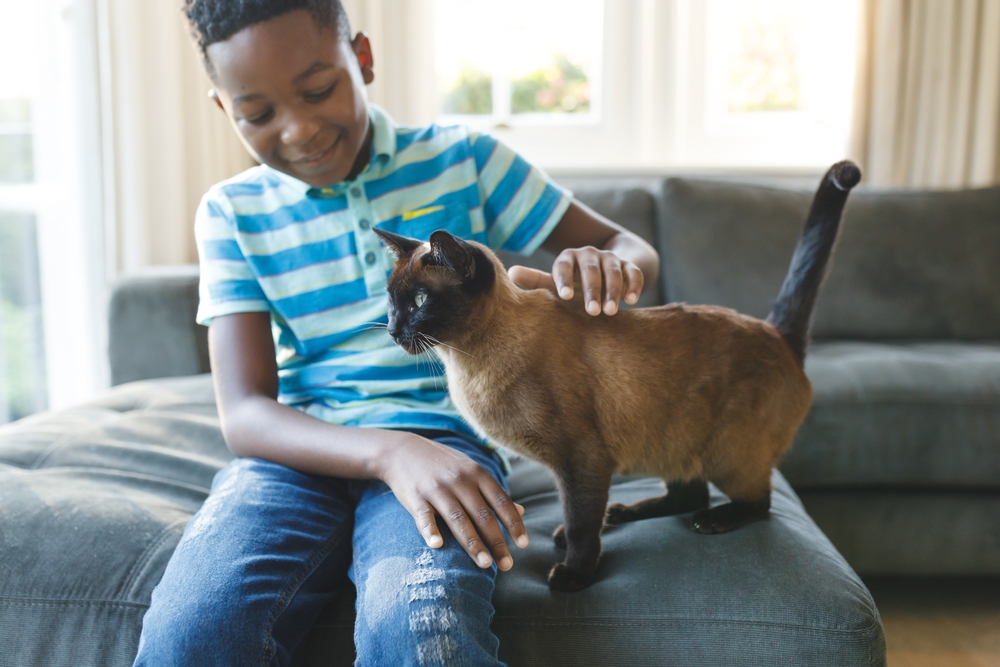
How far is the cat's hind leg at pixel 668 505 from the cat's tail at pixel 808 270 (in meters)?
0.24

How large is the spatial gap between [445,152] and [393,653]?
2.57 feet

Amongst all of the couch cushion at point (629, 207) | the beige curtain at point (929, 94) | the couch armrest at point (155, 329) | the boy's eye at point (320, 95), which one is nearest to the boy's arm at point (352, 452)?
the boy's eye at point (320, 95)

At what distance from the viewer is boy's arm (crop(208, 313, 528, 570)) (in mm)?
822

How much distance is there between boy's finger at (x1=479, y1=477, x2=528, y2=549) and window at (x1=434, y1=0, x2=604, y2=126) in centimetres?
222

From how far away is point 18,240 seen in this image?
6.83 feet

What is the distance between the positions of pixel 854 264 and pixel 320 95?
66.5 inches

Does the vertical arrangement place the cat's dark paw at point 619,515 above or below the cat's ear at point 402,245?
below

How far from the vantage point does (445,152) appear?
3.95ft

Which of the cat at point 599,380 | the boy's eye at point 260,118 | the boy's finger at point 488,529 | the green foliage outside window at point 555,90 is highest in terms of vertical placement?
the green foliage outside window at point 555,90

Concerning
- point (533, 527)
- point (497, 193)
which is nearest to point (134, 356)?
point (497, 193)

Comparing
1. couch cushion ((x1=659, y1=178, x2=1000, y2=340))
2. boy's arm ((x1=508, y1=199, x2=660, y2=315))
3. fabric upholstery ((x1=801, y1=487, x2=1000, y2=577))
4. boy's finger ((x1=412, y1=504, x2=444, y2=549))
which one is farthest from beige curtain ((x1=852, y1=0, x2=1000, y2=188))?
boy's finger ((x1=412, y1=504, x2=444, y2=549))

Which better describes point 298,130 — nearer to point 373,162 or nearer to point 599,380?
point 373,162

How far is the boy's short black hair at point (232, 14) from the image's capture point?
972mm

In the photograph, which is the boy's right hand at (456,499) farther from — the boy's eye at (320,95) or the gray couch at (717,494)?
the boy's eye at (320,95)
